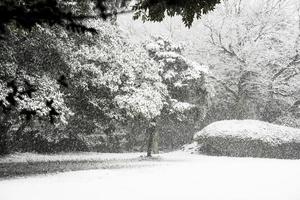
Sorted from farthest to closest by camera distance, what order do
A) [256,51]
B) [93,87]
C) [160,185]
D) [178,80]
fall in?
[256,51] < [178,80] < [93,87] < [160,185]

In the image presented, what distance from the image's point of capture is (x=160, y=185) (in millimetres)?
10648

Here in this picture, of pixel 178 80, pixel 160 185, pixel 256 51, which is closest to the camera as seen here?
pixel 160 185

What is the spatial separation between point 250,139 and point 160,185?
38.1ft

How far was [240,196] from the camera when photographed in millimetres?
9445

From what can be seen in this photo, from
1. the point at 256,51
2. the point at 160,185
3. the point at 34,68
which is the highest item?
the point at 256,51

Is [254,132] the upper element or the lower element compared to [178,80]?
lower

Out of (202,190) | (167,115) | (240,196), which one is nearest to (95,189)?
(202,190)

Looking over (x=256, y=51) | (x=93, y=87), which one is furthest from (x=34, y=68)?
(x=256, y=51)

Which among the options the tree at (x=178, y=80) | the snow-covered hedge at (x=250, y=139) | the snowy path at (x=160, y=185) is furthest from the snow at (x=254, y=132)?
the snowy path at (x=160, y=185)

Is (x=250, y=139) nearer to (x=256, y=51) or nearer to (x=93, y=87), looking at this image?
(x=256, y=51)

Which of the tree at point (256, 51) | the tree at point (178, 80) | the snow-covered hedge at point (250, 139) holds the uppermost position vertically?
the tree at point (256, 51)

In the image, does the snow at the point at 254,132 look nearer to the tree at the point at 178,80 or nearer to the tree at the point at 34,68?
the tree at the point at 178,80

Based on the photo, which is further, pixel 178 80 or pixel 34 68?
pixel 178 80

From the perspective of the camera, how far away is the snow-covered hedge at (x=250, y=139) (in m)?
21.5
